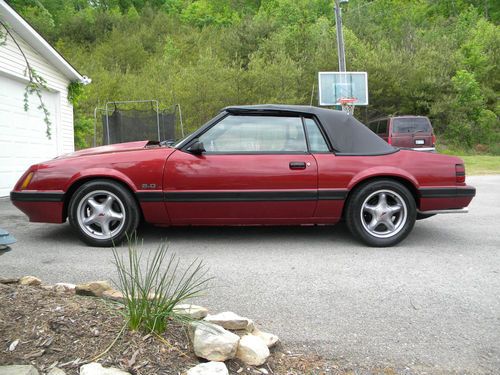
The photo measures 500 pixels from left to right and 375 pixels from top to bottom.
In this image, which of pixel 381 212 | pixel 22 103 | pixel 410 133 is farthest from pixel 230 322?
pixel 410 133

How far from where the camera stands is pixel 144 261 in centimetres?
426

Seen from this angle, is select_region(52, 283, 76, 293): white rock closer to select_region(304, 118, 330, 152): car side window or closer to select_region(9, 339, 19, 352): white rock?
select_region(9, 339, 19, 352): white rock

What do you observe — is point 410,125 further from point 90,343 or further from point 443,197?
point 90,343

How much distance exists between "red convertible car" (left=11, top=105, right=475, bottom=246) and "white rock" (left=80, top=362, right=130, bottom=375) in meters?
2.80

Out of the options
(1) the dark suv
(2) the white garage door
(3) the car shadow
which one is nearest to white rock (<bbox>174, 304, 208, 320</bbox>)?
(3) the car shadow

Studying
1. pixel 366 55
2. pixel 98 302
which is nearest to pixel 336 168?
pixel 98 302

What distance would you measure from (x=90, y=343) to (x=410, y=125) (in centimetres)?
1564

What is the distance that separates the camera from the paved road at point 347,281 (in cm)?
259

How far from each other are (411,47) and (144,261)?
108 feet

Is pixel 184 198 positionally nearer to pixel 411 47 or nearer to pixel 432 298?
pixel 432 298

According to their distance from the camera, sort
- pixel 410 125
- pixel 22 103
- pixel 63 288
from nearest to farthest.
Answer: pixel 63 288, pixel 22 103, pixel 410 125

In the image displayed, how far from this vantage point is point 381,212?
4.79 m

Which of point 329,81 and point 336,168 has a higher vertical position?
point 329,81

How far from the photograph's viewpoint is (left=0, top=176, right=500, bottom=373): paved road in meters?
2.59
